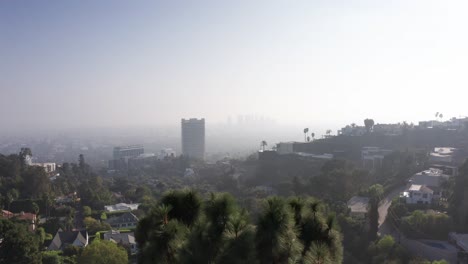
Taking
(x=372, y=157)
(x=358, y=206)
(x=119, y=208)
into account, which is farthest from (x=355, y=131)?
(x=119, y=208)

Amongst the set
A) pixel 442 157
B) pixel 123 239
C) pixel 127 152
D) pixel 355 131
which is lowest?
pixel 127 152

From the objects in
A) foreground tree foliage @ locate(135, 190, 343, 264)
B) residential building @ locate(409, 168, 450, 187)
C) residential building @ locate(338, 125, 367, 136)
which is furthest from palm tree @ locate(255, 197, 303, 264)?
residential building @ locate(338, 125, 367, 136)

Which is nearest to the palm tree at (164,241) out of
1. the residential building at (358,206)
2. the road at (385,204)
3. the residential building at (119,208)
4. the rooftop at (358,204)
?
the residential building at (358,206)

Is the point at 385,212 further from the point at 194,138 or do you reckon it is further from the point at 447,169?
the point at 194,138

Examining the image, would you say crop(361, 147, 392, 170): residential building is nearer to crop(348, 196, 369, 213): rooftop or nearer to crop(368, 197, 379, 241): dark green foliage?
crop(348, 196, 369, 213): rooftop

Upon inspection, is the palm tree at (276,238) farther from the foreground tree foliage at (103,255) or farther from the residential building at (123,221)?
the residential building at (123,221)

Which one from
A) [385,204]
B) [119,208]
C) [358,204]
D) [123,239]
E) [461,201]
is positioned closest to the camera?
[461,201]
